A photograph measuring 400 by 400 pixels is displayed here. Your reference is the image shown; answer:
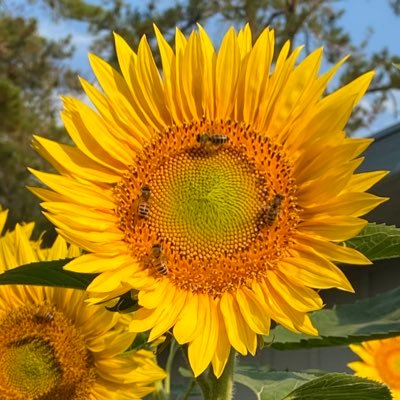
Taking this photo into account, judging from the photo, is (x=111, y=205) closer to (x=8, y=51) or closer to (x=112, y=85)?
(x=112, y=85)

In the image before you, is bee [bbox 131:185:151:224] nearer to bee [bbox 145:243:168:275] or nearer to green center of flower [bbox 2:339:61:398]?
bee [bbox 145:243:168:275]

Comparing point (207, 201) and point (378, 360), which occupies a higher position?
point (207, 201)

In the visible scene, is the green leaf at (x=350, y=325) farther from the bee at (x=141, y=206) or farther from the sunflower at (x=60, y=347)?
the sunflower at (x=60, y=347)

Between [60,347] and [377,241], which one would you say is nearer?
[377,241]

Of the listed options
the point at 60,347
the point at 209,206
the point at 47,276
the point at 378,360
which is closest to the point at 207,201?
the point at 209,206

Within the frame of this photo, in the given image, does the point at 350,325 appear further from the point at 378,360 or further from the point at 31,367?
the point at 378,360

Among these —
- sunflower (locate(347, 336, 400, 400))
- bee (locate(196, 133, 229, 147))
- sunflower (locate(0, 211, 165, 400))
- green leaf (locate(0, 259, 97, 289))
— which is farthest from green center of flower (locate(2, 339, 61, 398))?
sunflower (locate(347, 336, 400, 400))

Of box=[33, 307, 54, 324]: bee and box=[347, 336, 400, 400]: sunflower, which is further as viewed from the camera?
box=[347, 336, 400, 400]: sunflower

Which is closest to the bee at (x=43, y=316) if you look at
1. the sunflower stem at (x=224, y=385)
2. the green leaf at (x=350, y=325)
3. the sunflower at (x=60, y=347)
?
the sunflower at (x=60, y=347)
